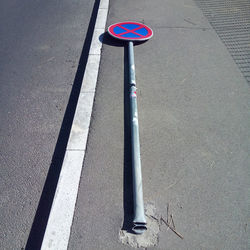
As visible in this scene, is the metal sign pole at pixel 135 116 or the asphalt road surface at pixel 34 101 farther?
the asphalt road surface at pixel 34 101

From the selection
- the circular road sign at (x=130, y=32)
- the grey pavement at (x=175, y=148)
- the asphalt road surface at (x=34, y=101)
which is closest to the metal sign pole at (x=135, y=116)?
the circular road sign at (x=130, y=32)

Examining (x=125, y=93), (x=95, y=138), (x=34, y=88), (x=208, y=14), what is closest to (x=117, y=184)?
(x=95, y=138)

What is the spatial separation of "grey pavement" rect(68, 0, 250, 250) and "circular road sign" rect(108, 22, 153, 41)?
0.62ft

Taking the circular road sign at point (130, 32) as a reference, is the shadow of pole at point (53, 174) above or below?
below

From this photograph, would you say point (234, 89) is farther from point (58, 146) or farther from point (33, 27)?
point (33, 27)

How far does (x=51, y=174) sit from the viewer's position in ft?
9.27

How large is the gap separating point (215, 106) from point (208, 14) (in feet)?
11.8

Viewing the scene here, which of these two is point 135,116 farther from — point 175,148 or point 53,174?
point 53,174

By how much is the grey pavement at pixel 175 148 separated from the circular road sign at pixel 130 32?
19cm

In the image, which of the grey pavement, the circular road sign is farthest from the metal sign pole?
the grey pavement

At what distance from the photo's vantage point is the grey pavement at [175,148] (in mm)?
2412

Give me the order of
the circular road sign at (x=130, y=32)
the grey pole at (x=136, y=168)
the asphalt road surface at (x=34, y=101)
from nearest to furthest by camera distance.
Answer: the grey pole at (x=136, y=168)
the asphalt road surface at (x=34, y=101)
the circular road sign at (x=130, y=32)

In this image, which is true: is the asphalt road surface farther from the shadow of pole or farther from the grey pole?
the grey pole

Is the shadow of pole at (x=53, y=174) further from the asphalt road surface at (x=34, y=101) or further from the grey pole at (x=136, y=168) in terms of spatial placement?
the grey pole at (x=136, y=168)
